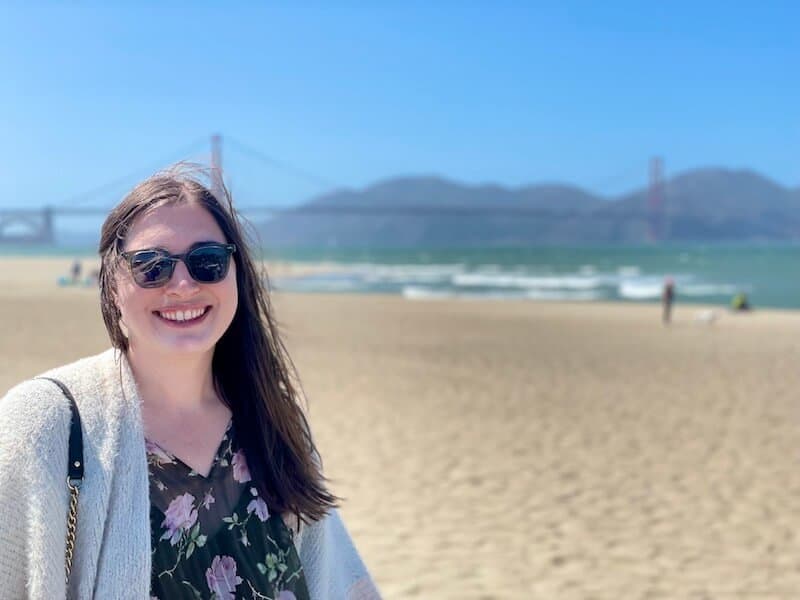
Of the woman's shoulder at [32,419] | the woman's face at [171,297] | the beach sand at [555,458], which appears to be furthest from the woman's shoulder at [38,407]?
the beach sand at [555,458]

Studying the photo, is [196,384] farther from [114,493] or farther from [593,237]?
[593,237]

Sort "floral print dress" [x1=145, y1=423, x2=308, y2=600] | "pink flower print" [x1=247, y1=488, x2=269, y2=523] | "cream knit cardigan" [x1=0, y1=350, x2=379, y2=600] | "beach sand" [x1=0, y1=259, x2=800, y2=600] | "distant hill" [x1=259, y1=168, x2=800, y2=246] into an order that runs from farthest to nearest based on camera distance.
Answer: "distant hill" [x1=259, y1=168, x2=800, y2=246] < "beach sand" [x1=0, y1=259, x2=800, y2=600] < "pink flower print" [x1=247, y1=488, x2=269, y2=523] < "floral print dress" [x1=145, y1=423, x2=308, y2=600] < "cream knit cardigan" [x1=0, y1=350, x2=379, y2=600]

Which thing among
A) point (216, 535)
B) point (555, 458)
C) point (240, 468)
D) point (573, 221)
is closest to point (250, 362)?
point (240, 468)

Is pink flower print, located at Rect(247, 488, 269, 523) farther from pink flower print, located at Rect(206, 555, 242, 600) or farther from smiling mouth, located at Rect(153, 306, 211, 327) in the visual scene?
smiling mouth, located at Rect(153, 306, 211, 327)

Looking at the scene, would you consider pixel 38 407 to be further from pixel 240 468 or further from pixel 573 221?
pixel 573 221

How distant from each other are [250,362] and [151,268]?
0.84ft

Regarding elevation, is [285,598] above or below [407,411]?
above

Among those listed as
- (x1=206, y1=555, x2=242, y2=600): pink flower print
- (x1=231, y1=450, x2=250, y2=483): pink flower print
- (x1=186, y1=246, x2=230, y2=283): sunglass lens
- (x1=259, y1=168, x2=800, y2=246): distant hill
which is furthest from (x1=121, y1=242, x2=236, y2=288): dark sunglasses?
(x1=259, y1=168, x2=800, y2=246): distant hill

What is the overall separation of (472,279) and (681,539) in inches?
1268

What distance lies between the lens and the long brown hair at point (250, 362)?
1.13 meters

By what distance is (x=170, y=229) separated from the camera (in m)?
1.12

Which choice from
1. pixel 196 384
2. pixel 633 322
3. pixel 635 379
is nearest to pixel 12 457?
pixel 196 384

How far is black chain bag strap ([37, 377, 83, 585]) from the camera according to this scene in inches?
36.7

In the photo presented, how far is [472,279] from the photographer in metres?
35.6
